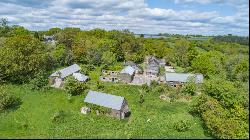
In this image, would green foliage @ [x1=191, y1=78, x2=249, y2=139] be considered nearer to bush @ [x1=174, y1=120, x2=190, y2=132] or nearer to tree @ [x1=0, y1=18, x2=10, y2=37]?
bush @ [x1=174, y1=120, x2=190, y2=132]

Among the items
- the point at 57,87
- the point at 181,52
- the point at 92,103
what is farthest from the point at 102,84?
the point at 181,52

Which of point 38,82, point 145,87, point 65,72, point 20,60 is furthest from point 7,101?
point 145,87

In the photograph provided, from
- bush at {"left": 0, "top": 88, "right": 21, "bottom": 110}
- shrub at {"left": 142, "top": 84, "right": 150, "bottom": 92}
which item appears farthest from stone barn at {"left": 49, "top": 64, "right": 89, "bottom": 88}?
shrub at {"left": 142, "top": 84, "right": 150, "bottom": 92}

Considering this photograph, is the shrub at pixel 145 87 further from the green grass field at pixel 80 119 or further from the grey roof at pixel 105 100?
Result: the grey roof at pixel 105 100

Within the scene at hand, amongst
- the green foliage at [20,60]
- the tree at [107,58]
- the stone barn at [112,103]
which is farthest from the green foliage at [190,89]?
the green foliage at [20,60]

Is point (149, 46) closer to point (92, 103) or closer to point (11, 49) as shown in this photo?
point (11, 49)

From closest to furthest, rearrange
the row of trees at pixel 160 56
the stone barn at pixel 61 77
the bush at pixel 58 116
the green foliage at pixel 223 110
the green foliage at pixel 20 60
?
1. the green foliage at pixel 223 110
2. the row of trees at pixel 160 56
3. the bush at pixel 58 116
4. the green foliage at pixel 20 60
5. the stone barn at pixel 61 77

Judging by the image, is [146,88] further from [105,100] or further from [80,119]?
[80,119]
